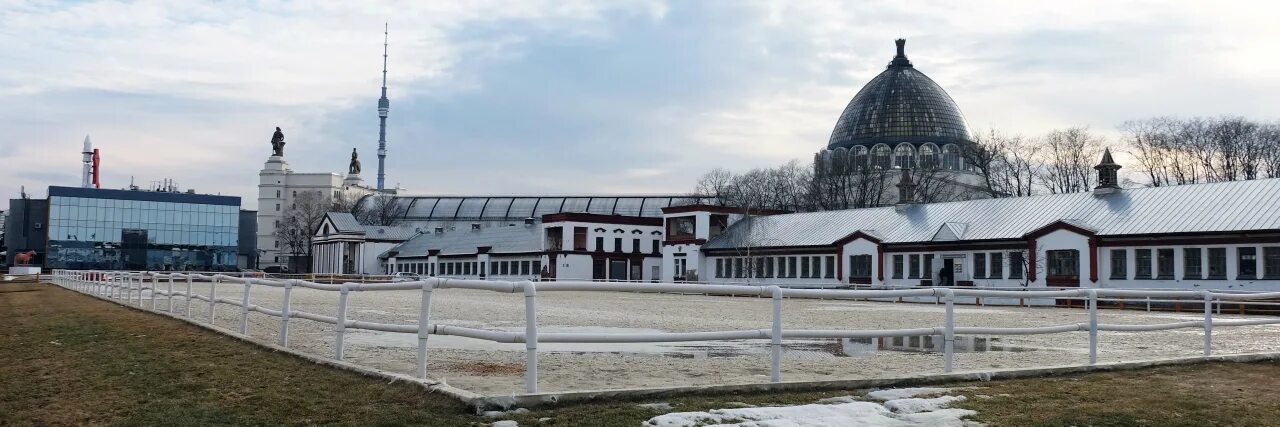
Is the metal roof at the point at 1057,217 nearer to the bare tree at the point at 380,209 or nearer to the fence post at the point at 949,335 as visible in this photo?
the fence post at the point at 949,335

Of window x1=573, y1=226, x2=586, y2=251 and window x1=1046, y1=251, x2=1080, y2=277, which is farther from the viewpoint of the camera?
window x1=573, y1=226, x2=586, y2=251

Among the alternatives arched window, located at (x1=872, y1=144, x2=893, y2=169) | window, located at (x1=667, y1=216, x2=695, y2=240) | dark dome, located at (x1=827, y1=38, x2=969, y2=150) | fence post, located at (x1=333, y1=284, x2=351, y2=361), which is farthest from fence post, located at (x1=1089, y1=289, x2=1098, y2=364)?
dark dome, located at (x1=827, y1=38, x2=969, y2=150)

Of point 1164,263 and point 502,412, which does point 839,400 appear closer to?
point 502,412

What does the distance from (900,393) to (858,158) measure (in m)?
116

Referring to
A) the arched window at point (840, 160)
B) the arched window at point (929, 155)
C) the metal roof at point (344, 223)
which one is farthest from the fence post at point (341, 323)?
the arched window at point (929, 155)

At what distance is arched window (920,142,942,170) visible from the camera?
122 m

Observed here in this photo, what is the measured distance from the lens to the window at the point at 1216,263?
4425 cm

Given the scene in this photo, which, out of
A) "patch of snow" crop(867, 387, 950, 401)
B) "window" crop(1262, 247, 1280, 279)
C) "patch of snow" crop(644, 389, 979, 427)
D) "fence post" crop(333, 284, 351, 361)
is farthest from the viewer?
"window" crop(1262, 247, 1280, 279)

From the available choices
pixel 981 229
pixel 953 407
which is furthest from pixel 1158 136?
pixel 953 407

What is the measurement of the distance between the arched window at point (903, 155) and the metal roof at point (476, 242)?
1861 inches

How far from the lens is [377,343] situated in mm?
14688

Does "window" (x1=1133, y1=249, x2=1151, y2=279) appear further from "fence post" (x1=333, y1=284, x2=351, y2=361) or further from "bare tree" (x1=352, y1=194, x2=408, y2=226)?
"bare tree" (x1=352, y1=194, x2=408, y2=226)

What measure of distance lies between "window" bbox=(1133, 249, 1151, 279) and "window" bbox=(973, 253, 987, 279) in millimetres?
8850

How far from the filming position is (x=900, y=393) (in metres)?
9.43
